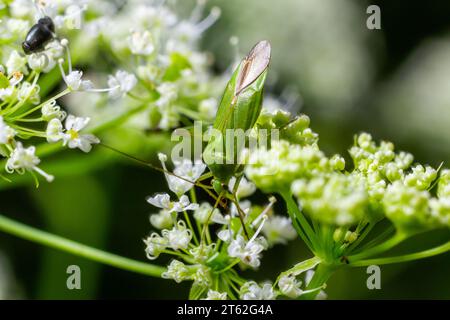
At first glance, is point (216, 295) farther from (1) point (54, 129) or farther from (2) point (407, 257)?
(1) point (54, 129)

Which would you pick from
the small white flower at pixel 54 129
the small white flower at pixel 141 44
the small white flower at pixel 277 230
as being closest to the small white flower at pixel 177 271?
the small white flower at pixel 277 230

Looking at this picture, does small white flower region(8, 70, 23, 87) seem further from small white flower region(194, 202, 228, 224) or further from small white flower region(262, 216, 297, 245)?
small white flower region(262, 216, 297, 245)

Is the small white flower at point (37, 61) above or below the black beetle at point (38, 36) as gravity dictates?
below

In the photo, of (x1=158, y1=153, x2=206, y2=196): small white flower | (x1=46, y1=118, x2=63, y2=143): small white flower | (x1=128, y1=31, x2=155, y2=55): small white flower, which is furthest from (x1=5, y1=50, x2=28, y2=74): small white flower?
(x1=128, y1=31, x2=155, y2=55): small white flower

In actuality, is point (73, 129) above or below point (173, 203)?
above

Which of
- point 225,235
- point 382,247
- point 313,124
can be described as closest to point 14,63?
point 225,235

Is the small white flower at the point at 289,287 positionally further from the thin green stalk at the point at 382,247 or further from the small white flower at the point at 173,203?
the small white flower at the point at 173,203

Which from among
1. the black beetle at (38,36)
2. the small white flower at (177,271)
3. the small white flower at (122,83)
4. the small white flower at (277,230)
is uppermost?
the black beetle at (38,36)
